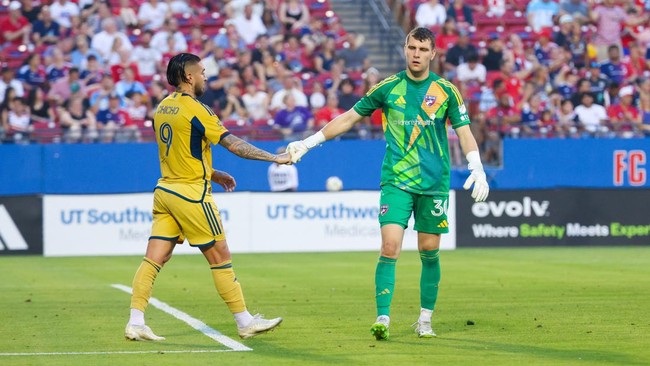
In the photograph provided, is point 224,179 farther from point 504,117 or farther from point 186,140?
point 504,117

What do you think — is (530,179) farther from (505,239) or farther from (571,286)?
(571,286)

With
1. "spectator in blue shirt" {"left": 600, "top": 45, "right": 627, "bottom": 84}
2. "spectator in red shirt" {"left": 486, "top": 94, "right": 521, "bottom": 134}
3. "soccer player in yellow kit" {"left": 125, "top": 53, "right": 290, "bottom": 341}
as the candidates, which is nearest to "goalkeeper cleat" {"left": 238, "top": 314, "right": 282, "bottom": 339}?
"soccer player in yellow kit" {"left": 125, "top": 53, "right": 290, "bottom": 341}

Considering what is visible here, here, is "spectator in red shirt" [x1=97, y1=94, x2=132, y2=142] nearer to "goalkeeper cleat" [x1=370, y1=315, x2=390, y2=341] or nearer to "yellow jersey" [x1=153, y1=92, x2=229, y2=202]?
"yellow jersey" [x1=153, y1=92, x2=229, y2=202]

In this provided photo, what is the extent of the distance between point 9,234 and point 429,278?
13097 millimetres

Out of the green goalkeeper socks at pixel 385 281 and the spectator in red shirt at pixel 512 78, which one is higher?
the spectator in red shirt at pixel 512 78

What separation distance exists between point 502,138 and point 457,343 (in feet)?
54.3

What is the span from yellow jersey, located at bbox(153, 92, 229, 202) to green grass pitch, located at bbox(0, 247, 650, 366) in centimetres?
121

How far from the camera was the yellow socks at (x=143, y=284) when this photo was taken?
9562 millimetres

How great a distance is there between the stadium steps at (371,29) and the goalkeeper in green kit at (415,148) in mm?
18814

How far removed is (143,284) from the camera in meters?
9.59

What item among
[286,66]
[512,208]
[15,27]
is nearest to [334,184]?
[512,208]

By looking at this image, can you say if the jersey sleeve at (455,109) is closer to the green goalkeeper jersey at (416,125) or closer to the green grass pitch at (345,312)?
the green goalkeeper jersey at (416,125)

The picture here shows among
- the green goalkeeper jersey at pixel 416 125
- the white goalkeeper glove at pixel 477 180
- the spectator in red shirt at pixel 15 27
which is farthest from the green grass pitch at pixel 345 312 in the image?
the spectator in red shirt at pixel 15 27

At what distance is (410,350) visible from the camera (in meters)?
8.93
